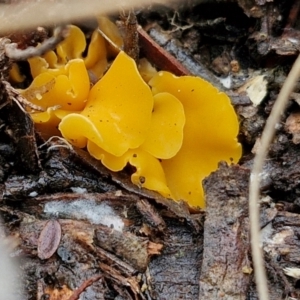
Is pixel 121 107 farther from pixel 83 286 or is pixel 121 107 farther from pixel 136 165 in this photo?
pixel 83 286

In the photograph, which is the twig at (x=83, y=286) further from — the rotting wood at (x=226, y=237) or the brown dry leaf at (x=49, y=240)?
the rotting wood at (x=226, y=237)

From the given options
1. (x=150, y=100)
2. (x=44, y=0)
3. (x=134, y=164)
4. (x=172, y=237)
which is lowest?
(x=172, y=237)

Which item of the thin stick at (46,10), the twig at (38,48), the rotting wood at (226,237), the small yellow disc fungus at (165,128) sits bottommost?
the rotting wood at (226,237)

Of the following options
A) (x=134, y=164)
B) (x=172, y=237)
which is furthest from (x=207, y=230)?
(x=134, y=164)

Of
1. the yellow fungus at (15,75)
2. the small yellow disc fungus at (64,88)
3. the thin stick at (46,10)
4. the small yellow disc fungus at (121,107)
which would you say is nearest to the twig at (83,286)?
the small yellow disc fungus at (121,107)

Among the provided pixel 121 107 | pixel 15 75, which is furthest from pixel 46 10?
pixel 121 107

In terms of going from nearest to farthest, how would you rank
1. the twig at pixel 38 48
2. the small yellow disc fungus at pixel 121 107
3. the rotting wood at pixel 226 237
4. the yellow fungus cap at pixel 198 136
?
the twig at pixel 38 48, the rotting wood at pixel 226 237, the small yellow disc fungus at pixel 121 107, the yellow fungus cap at pixel 198 136

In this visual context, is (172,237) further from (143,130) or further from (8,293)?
(8,293)

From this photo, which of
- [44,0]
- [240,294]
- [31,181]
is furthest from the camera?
[44,0]
